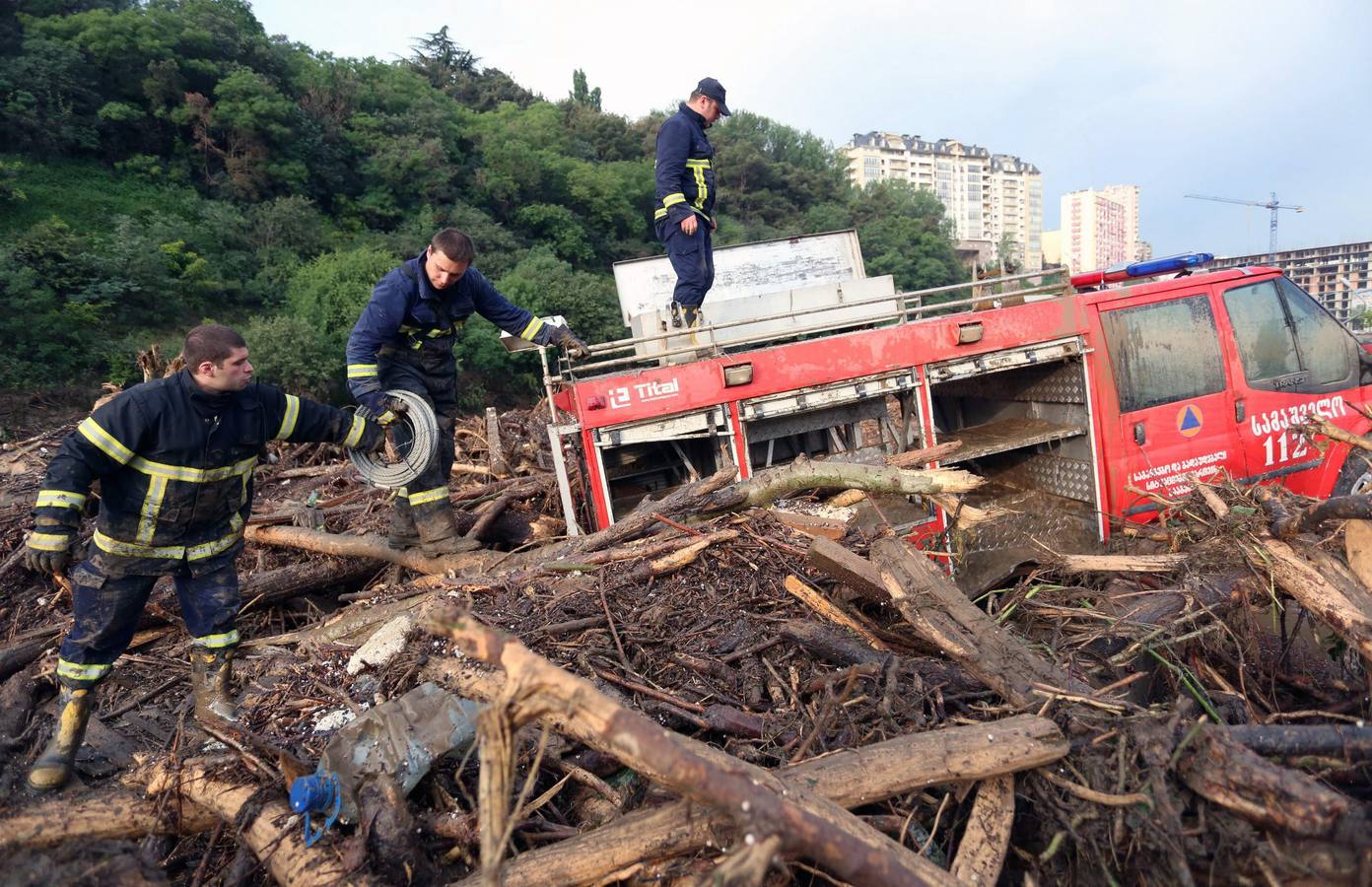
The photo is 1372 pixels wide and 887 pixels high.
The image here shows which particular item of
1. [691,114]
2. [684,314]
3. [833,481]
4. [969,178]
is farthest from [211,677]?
[969,178]

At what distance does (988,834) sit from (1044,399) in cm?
414

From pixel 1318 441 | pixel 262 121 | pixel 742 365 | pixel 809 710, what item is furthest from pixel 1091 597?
pixel 262 121

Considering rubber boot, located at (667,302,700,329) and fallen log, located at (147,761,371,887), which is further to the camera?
rubber boot, located at (667,302,700,329)

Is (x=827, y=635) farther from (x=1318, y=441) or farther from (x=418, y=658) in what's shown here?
(x=1318, y=441)

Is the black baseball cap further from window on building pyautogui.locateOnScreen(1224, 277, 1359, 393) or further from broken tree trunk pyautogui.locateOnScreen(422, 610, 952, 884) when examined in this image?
broken tree trunk pyautogui.locateOnScreen(422, 610, 952, 884)

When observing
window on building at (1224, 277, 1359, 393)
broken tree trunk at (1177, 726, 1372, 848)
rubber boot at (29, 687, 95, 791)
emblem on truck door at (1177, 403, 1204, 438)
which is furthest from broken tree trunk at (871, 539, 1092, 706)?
window on building at (1224, 277, 1359, 393)

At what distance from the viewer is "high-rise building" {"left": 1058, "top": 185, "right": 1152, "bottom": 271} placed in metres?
100

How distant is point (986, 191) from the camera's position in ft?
343

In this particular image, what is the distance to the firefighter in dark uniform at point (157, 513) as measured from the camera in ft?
9.71

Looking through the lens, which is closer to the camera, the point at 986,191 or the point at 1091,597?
the point at 1091,597

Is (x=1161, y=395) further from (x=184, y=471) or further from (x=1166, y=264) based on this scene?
(x=184, y=471)

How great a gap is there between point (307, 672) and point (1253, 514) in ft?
14.1

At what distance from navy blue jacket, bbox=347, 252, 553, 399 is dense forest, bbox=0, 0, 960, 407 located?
582 inches

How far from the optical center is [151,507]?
10.2ft
